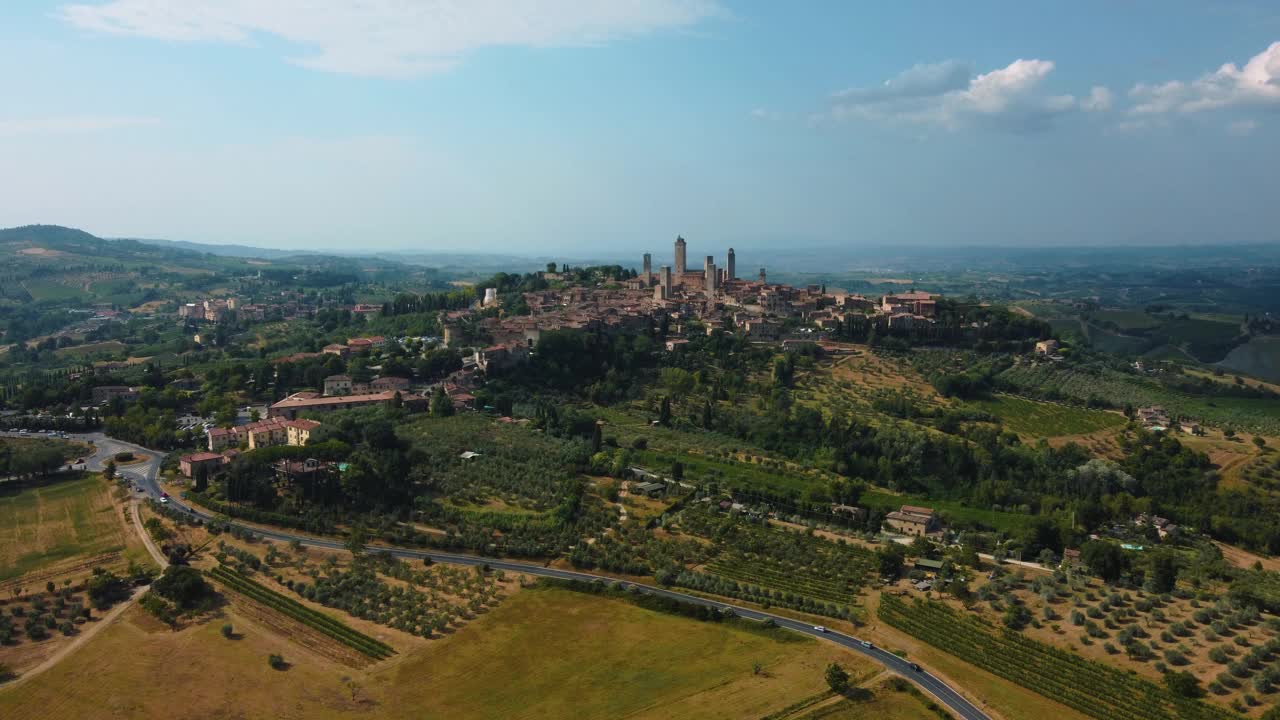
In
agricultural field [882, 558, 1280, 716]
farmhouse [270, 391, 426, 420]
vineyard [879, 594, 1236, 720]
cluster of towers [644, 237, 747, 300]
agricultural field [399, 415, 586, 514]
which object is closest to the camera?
vineyard [879, 594, 1236, 720]

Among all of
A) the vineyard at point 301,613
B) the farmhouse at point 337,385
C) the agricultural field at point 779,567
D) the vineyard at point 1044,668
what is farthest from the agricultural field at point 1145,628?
the farmhouse at point 337,385

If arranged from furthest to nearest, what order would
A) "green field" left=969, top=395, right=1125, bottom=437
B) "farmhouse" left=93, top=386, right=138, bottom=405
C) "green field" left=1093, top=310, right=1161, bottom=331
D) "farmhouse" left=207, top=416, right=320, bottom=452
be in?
"green field" left=1093, top=310, right=1161, bottom=331, "farmhouse" left=93, top=386, right=138, bottom=405, "green field" left=969, top=395, right=1125, bottom=437, "farmhouse" left=207, top=416, right=320, bottom=452

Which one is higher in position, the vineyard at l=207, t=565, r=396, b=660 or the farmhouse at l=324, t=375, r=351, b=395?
the farmhouse at l=324, t=375, r=351, b=395

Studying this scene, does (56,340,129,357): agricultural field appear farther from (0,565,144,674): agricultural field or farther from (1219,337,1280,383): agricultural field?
(1219,337,1280,383): agricultural field

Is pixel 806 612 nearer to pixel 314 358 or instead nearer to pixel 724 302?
pixel 314 358

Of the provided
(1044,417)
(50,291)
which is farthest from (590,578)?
(50,291)

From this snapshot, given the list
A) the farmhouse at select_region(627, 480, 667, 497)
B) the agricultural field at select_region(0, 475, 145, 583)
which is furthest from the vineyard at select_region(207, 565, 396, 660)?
the farmhouse at select_region(627, 480, 667, 497)

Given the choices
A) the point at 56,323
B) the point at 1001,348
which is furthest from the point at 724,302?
the point at 56,323
